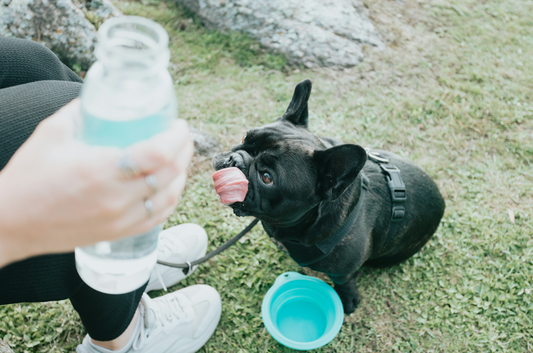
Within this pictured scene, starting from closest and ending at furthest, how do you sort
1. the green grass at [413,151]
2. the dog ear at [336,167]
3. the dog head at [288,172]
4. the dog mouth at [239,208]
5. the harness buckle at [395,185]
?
1. the dog ear at [336,167]
2. the dog head at [288,172]
3. the dog mouth at [239,208]
4. the harness buckle at [395,185]
5. the green grass at [413,151]

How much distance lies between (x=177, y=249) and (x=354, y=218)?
1488 millimetres

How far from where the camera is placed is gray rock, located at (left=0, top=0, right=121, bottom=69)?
4.02m

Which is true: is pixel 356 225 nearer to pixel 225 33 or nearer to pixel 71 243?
pixel 71 243

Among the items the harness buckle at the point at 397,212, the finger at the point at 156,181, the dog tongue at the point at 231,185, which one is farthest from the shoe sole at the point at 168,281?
the finger at the point at 156,181

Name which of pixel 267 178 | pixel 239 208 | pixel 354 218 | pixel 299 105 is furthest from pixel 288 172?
pixel 354 218

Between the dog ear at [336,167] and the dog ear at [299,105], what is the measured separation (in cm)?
43

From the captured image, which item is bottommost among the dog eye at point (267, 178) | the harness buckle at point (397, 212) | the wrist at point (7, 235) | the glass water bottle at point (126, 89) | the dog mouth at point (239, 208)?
the harness buckle at point (397, 212)

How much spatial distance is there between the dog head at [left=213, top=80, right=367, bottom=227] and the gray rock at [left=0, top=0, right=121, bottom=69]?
306 cm

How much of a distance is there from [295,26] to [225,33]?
0.99 meters

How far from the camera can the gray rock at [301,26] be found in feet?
16.1

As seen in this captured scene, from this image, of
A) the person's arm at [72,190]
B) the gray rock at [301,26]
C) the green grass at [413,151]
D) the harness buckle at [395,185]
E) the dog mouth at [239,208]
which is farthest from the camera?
the gray rock at [301,26]

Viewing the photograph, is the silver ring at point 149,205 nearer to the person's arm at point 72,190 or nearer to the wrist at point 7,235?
the person's arm at point 72,190

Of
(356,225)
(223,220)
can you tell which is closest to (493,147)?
(356,225)

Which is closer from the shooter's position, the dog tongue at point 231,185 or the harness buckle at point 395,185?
the dog tongue at point 231,185
